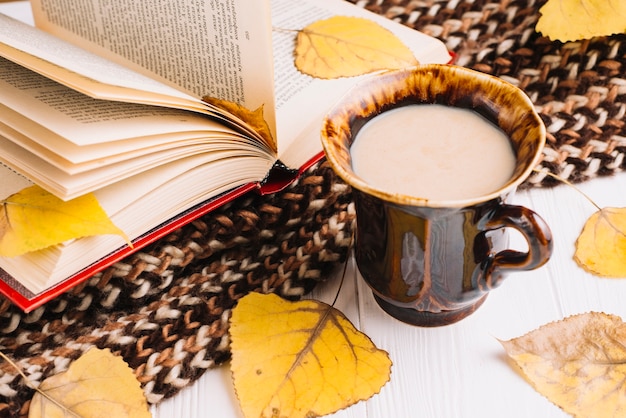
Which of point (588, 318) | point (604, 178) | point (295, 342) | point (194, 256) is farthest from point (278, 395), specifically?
point (604, 178)

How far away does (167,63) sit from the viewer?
685 mm

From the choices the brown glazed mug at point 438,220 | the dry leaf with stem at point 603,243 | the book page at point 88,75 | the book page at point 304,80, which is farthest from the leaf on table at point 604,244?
the book page at point 88,75

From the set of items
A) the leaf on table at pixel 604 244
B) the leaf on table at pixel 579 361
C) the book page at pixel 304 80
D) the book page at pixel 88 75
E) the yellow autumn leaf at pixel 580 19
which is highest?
the book page at pixel 88 75

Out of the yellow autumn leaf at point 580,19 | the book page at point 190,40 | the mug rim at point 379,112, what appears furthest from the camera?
the yellow autumn leaf at point 580,19

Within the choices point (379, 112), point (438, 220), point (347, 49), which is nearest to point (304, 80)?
point (347, 49)

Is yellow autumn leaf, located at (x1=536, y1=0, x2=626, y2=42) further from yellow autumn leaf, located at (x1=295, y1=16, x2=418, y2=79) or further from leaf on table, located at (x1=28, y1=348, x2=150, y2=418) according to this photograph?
leaf on table, located at (x1=28, y1=348, x2=150, y2=418)

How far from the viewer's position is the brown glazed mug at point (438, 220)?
475 millimetres

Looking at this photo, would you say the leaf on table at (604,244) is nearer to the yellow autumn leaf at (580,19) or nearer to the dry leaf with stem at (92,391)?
the yellow autumn leaf at (580,19)

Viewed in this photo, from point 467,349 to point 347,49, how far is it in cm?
36

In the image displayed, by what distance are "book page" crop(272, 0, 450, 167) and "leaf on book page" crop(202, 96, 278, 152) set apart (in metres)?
0.02

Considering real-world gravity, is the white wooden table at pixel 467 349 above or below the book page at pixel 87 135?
below

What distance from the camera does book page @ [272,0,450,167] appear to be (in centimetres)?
66

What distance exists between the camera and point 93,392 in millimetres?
532

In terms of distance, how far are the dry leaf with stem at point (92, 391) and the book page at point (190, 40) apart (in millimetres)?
256
